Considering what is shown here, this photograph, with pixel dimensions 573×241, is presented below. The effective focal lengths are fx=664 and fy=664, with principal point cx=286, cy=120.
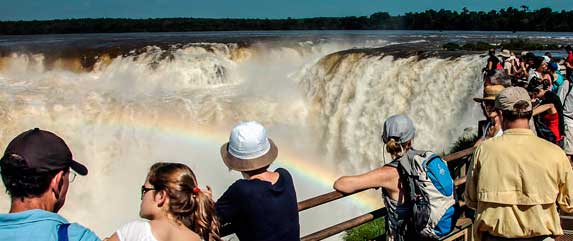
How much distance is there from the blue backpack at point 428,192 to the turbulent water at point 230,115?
9.12 metres

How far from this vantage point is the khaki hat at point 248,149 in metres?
3.21

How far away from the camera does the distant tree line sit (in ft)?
233

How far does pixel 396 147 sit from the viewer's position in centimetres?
373

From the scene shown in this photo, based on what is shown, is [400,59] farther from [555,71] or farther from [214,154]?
[555,71]

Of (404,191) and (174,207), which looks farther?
(404,191)

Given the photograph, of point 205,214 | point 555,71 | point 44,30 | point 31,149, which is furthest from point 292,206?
point 44,30

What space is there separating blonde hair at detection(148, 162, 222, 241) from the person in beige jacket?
1597mm

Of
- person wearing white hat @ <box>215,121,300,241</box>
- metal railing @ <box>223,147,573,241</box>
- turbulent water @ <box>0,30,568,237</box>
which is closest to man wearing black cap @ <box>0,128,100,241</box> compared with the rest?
person wearing white hat @ <box>215,121,300,241</box>

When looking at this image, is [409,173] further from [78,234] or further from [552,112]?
[552,112]

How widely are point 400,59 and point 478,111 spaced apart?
3549 mm

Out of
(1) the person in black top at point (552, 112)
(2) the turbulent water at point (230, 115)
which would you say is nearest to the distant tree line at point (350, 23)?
(2) the turbulent water at point (230, 115)

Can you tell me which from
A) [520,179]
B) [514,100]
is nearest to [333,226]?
[520,179]

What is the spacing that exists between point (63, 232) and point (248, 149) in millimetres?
1170

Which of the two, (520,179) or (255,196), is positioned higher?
(255,196)
